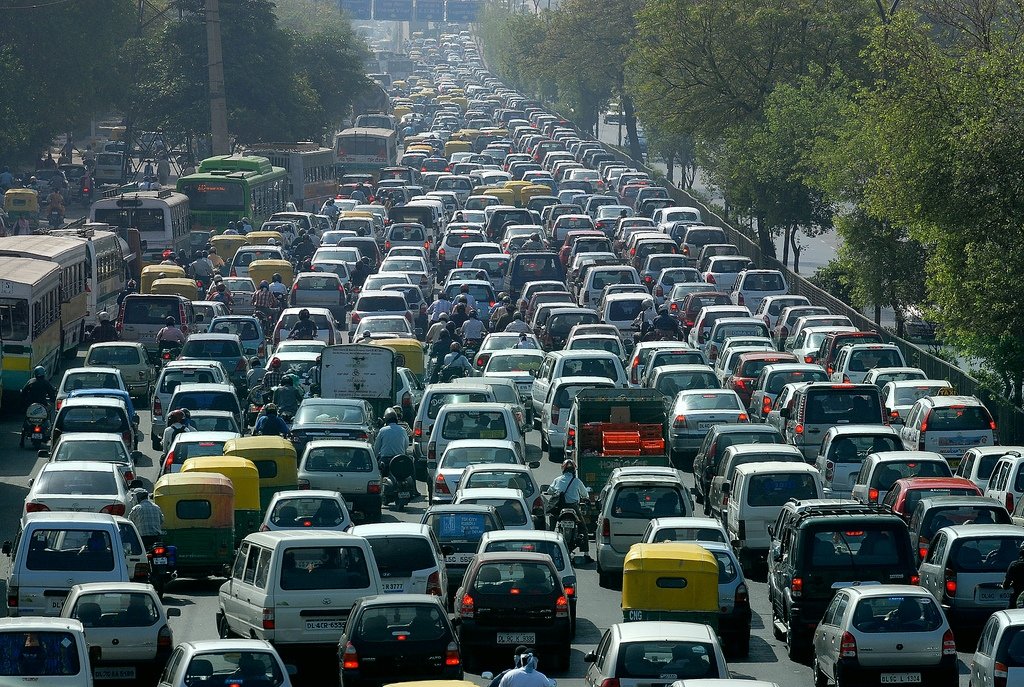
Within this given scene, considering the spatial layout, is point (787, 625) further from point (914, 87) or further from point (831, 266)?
point (831, 266)

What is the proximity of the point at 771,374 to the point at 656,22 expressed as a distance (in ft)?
110

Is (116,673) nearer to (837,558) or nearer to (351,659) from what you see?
(351,659)

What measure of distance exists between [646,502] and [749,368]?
42.8 feet

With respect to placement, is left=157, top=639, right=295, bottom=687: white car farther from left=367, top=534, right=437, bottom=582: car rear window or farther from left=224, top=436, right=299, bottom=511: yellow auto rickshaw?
left=224, top=436, right=299, bottom=511: yellow auto rickshaw

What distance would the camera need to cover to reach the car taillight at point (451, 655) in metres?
17.7

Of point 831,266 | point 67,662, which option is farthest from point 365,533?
point 831,266

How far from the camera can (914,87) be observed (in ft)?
120

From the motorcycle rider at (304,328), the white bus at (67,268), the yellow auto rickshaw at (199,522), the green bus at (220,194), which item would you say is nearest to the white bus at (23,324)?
the white bus at (67,268)

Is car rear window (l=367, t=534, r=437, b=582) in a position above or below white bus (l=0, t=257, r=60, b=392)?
above

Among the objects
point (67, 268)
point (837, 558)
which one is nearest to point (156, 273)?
point (67, 268)

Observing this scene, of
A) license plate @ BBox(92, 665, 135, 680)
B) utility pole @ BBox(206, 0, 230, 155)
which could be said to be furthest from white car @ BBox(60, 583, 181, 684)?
utility pole @ BBox(206, 0, 230, 155)

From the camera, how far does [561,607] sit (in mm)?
19812

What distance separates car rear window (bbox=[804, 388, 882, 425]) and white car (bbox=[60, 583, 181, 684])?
15.0 meters

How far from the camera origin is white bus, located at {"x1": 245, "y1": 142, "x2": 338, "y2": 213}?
81.0 m
